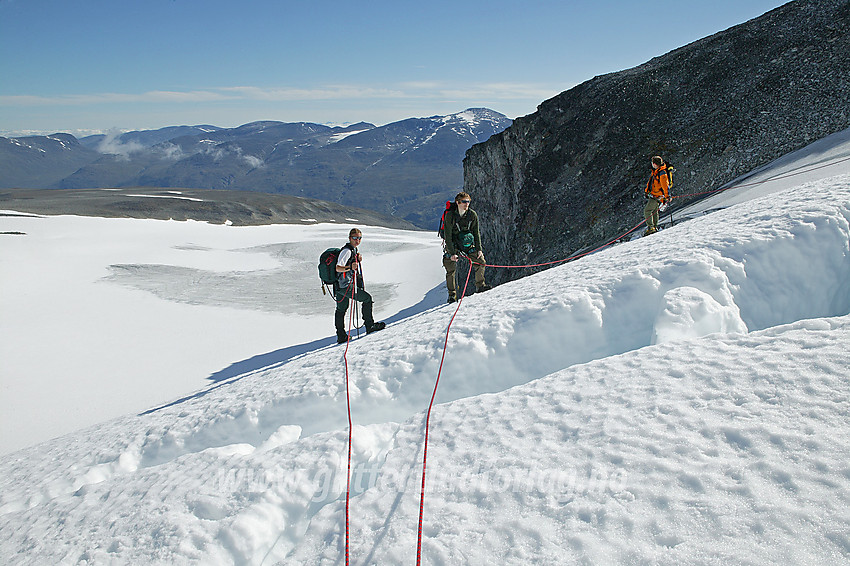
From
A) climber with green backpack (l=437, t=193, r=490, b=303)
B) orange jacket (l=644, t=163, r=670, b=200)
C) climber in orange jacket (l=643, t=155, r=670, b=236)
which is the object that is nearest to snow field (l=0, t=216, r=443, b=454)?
climber with green backpack (l=437, t=193, r=490, b=303)

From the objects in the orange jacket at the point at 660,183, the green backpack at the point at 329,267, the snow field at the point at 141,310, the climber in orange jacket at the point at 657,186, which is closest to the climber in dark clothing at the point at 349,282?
the green backpack at the point at 329,267

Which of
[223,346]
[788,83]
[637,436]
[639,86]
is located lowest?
[223,346]

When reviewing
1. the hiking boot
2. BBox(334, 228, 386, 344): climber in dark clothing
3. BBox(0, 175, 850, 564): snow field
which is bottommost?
the hiking boot

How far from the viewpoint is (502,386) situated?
620 cm

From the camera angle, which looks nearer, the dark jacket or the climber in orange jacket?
the dark jacket

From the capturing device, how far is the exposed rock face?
1770 cm

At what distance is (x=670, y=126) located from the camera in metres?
20.2

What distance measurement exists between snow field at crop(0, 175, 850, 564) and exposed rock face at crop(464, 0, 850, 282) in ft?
37.2

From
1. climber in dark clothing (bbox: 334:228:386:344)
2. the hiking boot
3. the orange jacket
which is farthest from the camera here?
the orange jacket

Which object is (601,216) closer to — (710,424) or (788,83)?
(788,83)

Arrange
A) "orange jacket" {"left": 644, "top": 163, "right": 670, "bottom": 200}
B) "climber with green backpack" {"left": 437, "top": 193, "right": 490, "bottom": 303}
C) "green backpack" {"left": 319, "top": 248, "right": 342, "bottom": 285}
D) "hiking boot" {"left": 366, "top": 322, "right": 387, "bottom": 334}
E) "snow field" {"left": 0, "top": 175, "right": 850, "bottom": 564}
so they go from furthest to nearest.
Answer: "orange jacket" {"left": 644, "top": 163, "right": 670, "bottom": 200}
"hiking boot" {"left": 366, "top": 322, "right": 387, "bottom": 334}
"climber with green backpack" {"left": 437, "top": 193, "right": 490, "bottom": 303}
"green backpack" {"left": 319, "top": 248, "right": 342, "bottom": 285}
"snow field" {"left": 0, "top": 175, "right": 850, "bottom": 564}

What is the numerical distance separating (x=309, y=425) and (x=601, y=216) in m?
15.8

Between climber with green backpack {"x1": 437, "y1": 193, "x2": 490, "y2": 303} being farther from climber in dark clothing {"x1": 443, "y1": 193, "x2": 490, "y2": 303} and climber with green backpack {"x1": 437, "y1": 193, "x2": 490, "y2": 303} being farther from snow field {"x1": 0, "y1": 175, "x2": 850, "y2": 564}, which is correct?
snow field {"x1": 0, "y1": 175, "x2": 850, "y2": 564}

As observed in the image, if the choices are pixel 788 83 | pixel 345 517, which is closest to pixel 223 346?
pixel 345 517
